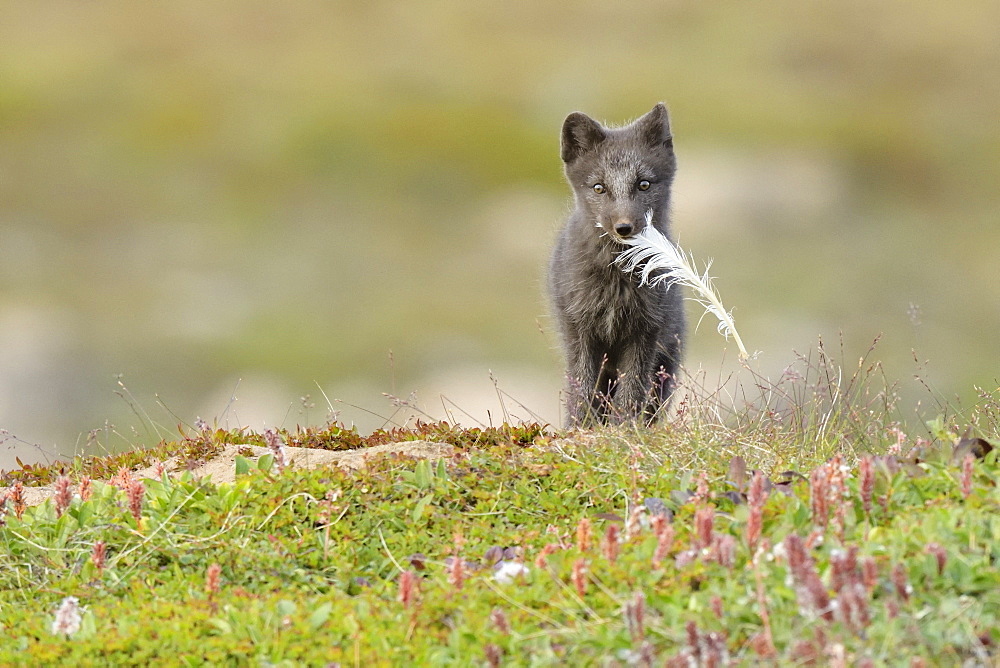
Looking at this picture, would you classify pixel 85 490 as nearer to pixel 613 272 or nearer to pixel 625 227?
pixel 625 227

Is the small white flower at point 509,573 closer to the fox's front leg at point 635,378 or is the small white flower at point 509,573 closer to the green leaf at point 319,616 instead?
the green leaf at point 319,616

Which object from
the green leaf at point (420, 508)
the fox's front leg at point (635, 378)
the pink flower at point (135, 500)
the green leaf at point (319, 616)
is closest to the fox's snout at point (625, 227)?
the fox's front leg at point (635, 378)

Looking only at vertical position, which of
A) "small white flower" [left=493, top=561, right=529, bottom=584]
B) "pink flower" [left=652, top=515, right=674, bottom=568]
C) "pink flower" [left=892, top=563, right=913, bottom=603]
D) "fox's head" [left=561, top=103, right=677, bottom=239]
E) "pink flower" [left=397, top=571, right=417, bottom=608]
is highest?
"fox's head" [left=561, top=103, right=677, bottom=239]

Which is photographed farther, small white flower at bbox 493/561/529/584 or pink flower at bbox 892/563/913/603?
small white flower at bbox 493/561/529/584

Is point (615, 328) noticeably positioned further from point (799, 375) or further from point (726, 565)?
point (726, 565)

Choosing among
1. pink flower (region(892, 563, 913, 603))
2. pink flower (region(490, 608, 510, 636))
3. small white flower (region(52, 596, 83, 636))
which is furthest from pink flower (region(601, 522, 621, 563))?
small white flower (region(52, 596, 83, 636))

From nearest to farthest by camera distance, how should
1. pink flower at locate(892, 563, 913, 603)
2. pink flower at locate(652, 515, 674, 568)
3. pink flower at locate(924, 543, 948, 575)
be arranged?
1. pink flower at locate(892, 563, 913, 603)
2. pink flower at locate(924, 543, 948, 575)
3. pink flower at locate(652, 515, 674, 568)

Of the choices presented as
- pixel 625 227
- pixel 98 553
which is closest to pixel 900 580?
pixel 98 553

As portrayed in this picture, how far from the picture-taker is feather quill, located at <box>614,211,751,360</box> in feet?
19.1

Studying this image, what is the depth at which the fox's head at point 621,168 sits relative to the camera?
21.4 ft

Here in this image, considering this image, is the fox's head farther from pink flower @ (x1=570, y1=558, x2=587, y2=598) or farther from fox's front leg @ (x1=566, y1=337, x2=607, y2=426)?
pink flower @ (x1=570, y1=558, x2=587, y2=598)

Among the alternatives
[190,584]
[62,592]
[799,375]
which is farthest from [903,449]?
[62,592]

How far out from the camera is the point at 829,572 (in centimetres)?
292

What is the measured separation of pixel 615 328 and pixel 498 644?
418 cm
